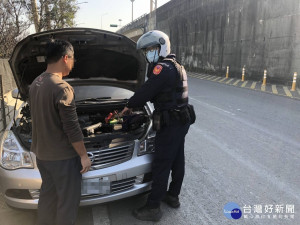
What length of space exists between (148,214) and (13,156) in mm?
1436

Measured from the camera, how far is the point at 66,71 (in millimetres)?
2107

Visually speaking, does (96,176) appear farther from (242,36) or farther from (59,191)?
(242,36)

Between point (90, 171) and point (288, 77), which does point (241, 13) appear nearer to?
point (288, 77)

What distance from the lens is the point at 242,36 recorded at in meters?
18.0

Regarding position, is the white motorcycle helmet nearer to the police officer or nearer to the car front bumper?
the police officer

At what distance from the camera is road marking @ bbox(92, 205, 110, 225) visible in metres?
2.68

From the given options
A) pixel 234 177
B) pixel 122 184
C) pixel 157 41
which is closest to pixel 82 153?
pixel 122 184

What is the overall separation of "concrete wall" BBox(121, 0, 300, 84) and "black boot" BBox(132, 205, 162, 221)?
13.4 meters

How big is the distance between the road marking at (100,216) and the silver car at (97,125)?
1.01 ft

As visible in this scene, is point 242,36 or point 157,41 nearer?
point 157,41

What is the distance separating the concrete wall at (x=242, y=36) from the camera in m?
14.1

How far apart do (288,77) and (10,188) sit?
14.6 m

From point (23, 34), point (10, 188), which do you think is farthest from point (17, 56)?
point (23, 34)

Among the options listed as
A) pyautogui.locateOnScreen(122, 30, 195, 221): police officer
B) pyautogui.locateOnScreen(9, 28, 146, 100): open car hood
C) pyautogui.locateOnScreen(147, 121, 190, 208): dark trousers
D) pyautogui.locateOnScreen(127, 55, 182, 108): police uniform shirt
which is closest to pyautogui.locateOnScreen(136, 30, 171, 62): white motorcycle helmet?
pyautogui.locateOnScreen(122, 30, 195, 221): police officer
